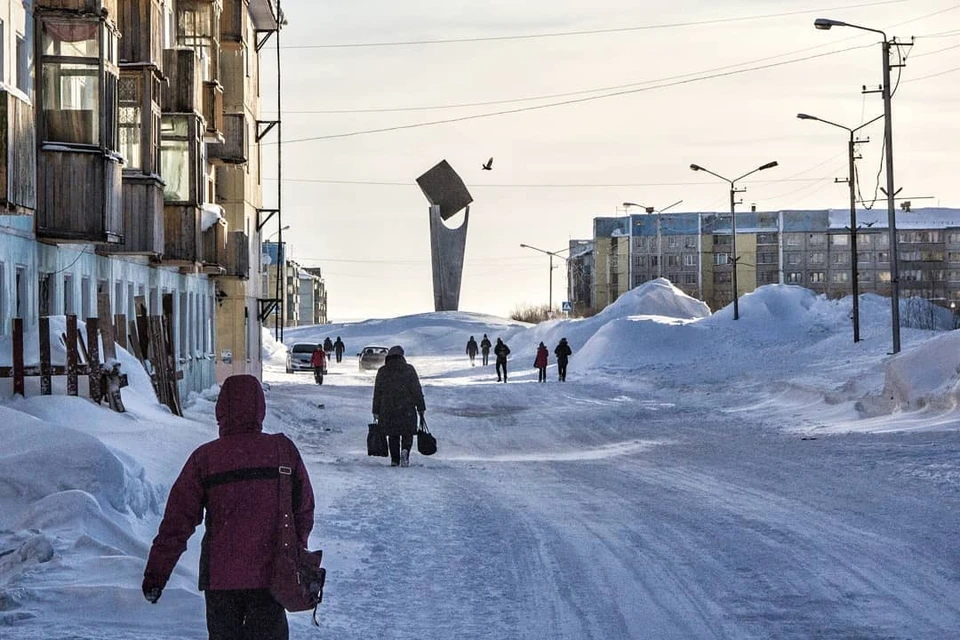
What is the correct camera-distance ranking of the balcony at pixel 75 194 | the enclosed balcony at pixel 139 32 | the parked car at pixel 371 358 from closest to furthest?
the balcony at pixel 75 194 < the enclosed balcony at pixel 139 32 < the parked car at pixel 371 358

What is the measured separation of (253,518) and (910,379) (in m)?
23.8

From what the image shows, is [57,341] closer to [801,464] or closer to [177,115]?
[801,464]

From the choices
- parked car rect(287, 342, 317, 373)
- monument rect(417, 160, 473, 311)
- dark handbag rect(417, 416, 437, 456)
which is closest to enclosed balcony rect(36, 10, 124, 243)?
dark handbag rect(417, 416, 437, 456)

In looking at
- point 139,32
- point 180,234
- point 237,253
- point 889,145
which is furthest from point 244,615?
point 237,253

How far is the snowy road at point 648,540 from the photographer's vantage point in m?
8.92

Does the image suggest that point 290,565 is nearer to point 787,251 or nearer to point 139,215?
point 139,215

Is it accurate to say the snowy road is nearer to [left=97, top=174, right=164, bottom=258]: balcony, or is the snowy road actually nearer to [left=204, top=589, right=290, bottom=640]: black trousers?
[left=204, top=589, right=290, bottom=640]: black trousers

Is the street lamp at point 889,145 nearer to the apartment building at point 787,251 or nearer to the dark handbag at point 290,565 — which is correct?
the dark handbag at point 290,565

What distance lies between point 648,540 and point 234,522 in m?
6.60

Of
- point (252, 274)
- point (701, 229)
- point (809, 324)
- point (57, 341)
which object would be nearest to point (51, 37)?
point (57, 341)

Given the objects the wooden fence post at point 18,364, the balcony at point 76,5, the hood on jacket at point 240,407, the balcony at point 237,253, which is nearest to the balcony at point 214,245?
the balcony at point 237,253

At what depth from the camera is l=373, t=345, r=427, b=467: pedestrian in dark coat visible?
19.8 m

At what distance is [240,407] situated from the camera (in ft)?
20.8

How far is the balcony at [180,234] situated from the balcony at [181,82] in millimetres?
2093
